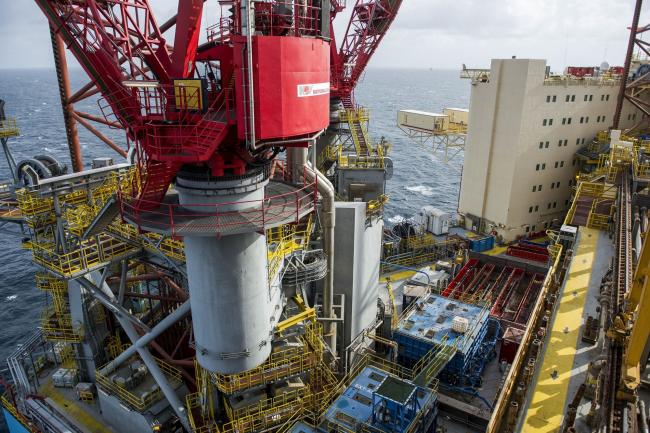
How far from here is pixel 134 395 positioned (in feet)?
56.9

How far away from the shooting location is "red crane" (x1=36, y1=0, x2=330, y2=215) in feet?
33.0

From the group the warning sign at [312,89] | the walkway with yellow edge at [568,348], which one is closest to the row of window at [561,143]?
the walkway with yellow edge at [568,348]

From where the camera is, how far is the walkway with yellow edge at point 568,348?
10.1m

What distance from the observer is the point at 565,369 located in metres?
11.5

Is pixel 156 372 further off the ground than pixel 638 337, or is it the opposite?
pixel 638 337

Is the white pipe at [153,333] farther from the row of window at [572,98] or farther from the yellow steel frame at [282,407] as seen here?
the row of window at [572,98]

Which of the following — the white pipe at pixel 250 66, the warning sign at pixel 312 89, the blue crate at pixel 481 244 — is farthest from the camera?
the blue crate at pixel 481 244

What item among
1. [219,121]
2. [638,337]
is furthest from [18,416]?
[638,337]

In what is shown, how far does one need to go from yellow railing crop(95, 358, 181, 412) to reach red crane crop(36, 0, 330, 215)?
9.09m

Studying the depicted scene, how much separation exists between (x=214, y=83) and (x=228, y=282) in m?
5.19

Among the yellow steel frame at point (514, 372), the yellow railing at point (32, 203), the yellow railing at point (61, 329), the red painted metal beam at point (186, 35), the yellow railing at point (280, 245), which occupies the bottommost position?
the yellow railing at point (61, 329)

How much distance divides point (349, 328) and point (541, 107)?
23.1 meters

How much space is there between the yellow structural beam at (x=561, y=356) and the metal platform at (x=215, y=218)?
7.06 metres

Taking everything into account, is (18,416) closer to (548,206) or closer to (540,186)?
(540,186)
